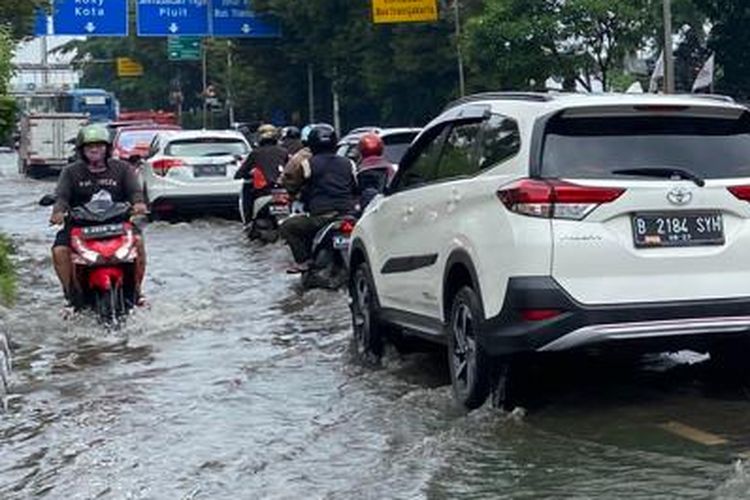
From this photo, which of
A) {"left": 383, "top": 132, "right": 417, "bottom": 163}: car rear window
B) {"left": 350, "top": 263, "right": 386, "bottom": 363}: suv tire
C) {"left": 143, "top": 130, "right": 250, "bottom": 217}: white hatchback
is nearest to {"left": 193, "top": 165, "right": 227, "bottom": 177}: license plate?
{"left": 143, "top": 130, "right": 250, "bottom": 217}: white hatchback

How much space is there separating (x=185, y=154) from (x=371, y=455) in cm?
1583

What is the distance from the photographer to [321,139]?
13406 mm

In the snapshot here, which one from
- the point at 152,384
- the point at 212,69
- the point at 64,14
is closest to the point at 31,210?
the point at 64,14

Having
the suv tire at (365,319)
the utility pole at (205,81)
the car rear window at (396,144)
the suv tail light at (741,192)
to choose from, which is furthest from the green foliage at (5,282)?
the utility pole at (205,81)

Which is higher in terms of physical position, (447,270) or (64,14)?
(64,14)

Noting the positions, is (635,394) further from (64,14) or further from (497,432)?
(64,14)

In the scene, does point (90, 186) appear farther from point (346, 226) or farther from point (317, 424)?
point (317, 424)

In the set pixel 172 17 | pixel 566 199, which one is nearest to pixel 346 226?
pixel 566 199

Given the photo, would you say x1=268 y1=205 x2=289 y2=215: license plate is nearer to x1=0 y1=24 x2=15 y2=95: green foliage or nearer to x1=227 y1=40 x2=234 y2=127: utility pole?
x1=0 y1=24 x2=15 y2=95: green foliage

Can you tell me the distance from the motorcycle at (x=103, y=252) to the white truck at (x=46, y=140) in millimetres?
35994

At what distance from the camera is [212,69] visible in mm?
77188

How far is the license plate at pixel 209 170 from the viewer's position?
22.5 meters

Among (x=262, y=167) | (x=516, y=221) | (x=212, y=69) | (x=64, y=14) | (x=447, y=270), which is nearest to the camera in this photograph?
(x=516, y=221)

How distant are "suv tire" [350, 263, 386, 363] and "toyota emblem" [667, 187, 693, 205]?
301 centimetres
